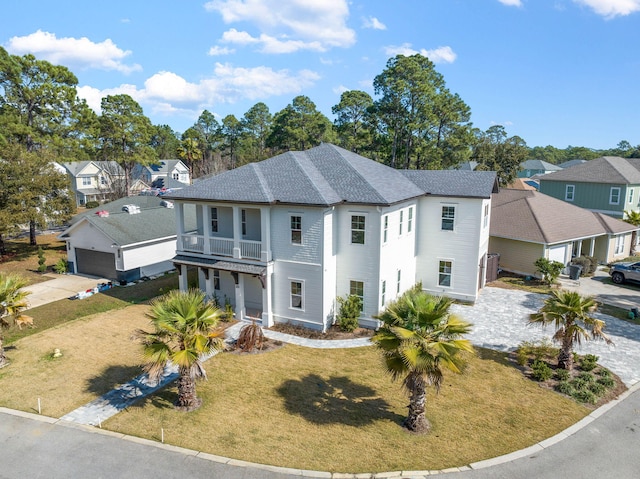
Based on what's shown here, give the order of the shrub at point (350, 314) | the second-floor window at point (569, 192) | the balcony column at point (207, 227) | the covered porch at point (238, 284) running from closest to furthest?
the shrub at point (350, 314)
the covered porch at point (238, 284)
the balcony column at point (207, 227)
the second-floor window at point (569, 192)

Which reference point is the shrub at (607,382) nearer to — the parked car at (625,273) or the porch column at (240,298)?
the porch column at (240,298)

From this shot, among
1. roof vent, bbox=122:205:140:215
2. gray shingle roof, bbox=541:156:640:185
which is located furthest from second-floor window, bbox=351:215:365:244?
gray shingle roof, bbox=541:156:640:185

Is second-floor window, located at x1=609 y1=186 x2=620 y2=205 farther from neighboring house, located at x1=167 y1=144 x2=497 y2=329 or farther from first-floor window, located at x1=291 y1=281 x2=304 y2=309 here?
first-floor window, located at x1=291 y1=281 x2=304 y2=309

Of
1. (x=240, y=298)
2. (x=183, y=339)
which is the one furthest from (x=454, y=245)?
(x=183, y=339)

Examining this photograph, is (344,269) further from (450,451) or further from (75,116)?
(75,116)

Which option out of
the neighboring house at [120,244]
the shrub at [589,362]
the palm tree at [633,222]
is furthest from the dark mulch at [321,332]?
the palm tree at [633,222]

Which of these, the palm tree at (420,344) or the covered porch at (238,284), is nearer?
the palm tree at (420,344)

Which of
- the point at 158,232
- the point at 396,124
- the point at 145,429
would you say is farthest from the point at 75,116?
the point at 145,429
